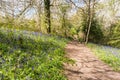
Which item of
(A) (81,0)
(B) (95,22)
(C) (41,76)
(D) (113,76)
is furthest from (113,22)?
(C) (41,76)

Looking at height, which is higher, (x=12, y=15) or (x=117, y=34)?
(x=12, y=15)

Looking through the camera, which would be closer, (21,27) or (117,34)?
(21,27)

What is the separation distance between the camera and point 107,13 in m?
36.7

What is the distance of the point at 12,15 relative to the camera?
7848 millimetres

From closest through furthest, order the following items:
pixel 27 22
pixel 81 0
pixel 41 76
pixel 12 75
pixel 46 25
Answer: pixel 12 75 → pixel 41 76 → pixel 27 22 → pixel 46 25 → pixel 81 0

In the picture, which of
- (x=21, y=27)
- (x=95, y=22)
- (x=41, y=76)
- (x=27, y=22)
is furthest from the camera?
(x=95, y=22)

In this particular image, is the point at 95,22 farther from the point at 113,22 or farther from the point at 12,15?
the point at 12,15

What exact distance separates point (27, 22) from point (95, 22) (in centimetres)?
2262

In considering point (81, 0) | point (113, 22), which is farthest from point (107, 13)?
point (81, 0)

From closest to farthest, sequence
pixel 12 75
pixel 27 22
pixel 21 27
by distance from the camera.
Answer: pixel 12 75 < pixel 21 27 < pixel 27 22

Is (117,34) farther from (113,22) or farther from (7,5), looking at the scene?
(7,5)

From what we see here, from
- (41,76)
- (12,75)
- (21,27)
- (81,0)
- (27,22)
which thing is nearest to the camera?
(12,75)

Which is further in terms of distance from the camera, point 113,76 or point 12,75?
point 113,76

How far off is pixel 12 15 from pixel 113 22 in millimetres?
30239
